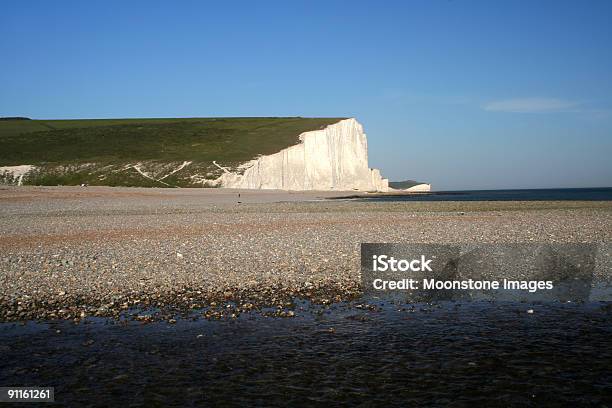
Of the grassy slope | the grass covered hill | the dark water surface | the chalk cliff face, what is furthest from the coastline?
the grassy slope

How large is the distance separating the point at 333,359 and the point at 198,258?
8.80 m

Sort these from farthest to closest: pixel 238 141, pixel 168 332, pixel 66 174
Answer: pixel 238 141, pixel 66 174, pixel 168 332

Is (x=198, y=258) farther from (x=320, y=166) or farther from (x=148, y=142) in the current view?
(x=148, y=142)

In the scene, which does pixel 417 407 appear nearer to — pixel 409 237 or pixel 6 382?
pixel 6 382

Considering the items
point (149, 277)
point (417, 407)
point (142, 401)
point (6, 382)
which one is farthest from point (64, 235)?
point (417, 407)

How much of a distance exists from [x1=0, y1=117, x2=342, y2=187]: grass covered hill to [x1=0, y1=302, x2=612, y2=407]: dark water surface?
77.1m

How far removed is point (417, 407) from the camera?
611cm

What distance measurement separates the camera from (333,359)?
7.72 m

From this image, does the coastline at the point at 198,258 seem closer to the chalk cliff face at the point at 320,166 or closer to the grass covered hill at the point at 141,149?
the grass covered hill at the point at 141,149

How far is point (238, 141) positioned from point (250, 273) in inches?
4030

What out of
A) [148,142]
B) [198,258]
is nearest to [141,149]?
[148,142]

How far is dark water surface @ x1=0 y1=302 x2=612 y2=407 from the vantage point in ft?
21.3

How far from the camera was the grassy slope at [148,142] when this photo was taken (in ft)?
319

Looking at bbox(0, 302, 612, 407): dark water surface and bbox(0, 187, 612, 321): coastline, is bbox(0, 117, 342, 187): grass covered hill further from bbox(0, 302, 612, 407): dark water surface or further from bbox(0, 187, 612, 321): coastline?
bbox(0, 302, 612, 407): dark water surface
